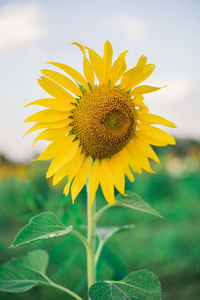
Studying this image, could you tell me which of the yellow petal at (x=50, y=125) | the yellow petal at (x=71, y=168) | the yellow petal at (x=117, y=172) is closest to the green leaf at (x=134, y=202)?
the yellow petal at (x=117, y=172)

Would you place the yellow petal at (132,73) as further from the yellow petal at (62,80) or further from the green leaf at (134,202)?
the green leaf at (134,202)

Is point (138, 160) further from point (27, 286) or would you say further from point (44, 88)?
Answer: point (27, 286)


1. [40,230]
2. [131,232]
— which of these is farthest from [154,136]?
[131,232]

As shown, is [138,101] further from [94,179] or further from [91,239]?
[91,239]

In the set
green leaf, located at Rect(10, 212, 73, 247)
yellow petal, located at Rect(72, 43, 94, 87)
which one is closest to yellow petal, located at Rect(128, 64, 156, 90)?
yellow petal, located at Rect(72, 43, 94, 87)

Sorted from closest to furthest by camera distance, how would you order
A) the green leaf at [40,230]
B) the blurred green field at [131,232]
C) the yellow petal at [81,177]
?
the green leaf at [40,230], the yellow petal at [81,177], the blurred green field at [131,232]

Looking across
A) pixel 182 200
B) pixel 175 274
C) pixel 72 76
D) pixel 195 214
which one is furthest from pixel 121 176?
pixel 182 200
